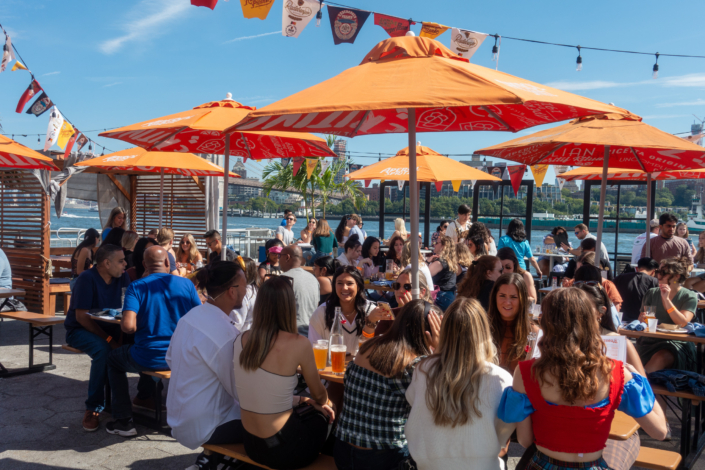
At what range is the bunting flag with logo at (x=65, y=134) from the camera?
9.62m

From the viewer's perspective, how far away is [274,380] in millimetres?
2648

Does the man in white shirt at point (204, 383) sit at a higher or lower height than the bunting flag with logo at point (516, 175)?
lower

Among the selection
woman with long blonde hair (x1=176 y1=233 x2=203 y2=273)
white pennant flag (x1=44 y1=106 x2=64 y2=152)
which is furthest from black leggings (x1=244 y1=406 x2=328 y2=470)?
white pennant flag (x1=44 y1=106 x2=64 y2=152)

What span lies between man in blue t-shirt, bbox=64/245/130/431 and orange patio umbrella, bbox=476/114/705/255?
340 centimetres

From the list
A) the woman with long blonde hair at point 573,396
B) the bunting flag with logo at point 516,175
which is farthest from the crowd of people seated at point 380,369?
the bunting flag with logo at point 516,175

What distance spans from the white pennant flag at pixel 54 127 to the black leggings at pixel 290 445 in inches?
336

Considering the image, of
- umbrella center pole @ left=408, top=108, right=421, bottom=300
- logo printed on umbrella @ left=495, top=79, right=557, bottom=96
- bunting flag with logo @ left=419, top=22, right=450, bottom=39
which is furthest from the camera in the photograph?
bunting flag with logo @ left=419, top=22, right=450, bottom=39

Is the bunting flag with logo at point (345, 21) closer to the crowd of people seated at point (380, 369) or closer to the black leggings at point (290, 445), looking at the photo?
the crowd of people seated at point (380, 369)

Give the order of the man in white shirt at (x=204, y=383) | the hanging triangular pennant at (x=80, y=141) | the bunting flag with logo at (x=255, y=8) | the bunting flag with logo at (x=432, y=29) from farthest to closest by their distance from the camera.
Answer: the hanging triangular pennant at (x=80, y=141) → the bunting flag with logo at (x=432, y=29) → the bunting flag with logo at (x=255, y=8) → the man in white shirt at (x=204, y=383)

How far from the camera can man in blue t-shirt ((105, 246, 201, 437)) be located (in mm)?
3912

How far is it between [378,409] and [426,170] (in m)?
5.74

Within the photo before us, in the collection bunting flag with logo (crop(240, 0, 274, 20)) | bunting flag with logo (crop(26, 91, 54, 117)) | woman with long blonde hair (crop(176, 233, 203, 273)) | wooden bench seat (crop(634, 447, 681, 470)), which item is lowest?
wooden bench seat (crop(634, 447, 681, 470))

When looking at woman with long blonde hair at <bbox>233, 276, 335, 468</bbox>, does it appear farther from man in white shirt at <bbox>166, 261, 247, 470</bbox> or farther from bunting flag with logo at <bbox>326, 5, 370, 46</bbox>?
bunting flag with logo at <bbox>326, 5, 370, 46</bbox>

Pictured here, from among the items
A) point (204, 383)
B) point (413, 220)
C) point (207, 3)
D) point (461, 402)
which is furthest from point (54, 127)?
point (461, 402)
